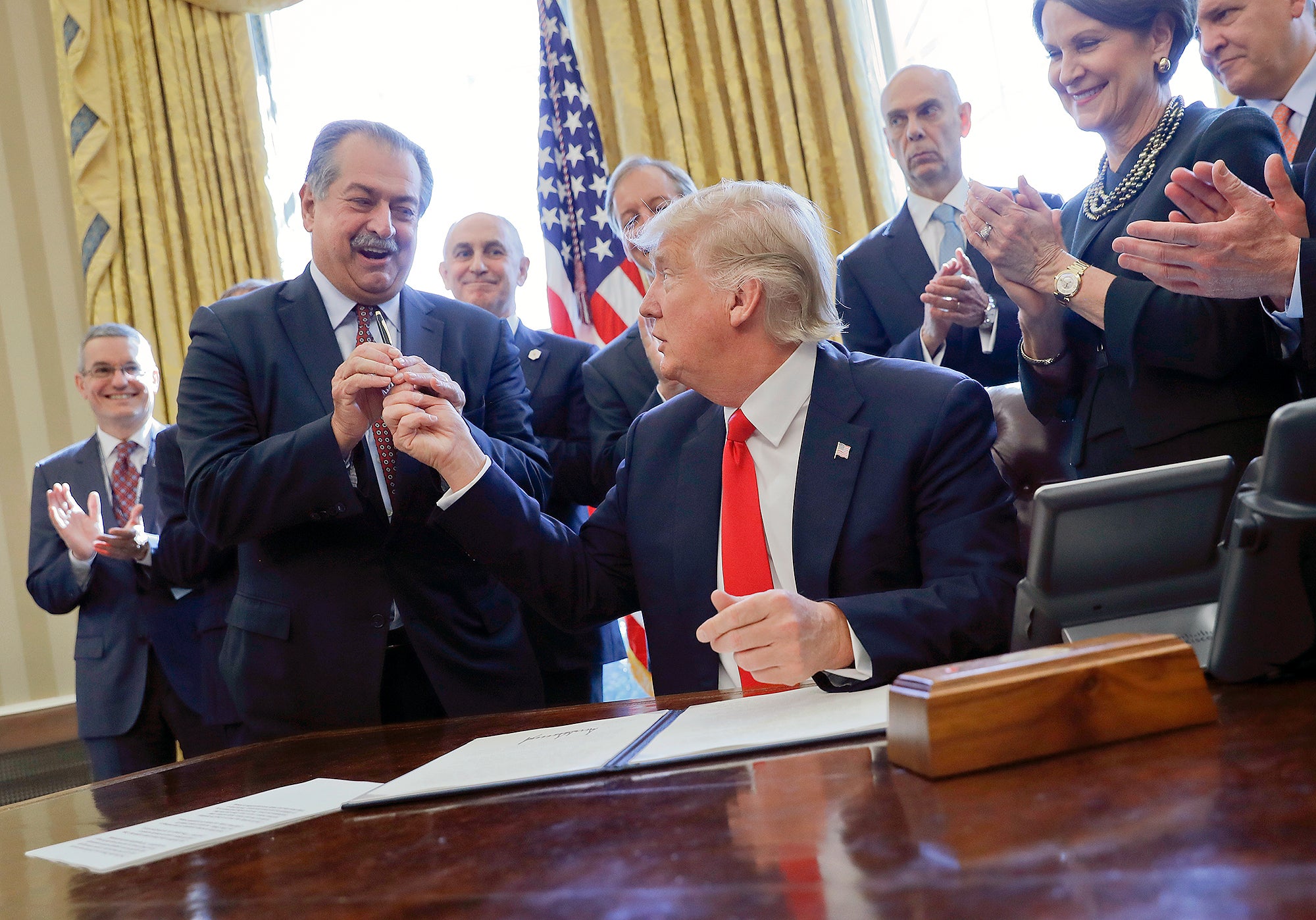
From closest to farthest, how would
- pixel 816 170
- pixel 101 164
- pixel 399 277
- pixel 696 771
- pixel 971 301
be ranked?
1. pixel 696 771
2. pixel 399 277
3. pixel 971 301
4. pixel 816 170
5. pixel 101 164

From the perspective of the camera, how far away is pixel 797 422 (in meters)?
1.91

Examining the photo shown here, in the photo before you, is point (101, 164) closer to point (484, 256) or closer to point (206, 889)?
point (484, 256)

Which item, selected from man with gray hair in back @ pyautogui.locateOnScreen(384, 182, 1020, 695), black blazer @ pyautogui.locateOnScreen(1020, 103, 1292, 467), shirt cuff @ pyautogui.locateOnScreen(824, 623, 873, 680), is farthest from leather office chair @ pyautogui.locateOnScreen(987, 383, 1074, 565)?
shirt cuff @ pyautogui.locateOnScreen(824, 623, 873, 680)

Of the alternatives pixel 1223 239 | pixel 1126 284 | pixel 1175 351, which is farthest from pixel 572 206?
pixel 1223 239

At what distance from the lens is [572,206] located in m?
5.20

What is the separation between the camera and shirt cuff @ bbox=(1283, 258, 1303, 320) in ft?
5.27

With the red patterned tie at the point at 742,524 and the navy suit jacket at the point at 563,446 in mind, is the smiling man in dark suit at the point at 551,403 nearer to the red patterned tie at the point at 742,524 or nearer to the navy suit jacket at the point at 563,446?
the navy suit jacket at the point at 563,446

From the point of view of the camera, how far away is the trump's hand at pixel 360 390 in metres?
1.96

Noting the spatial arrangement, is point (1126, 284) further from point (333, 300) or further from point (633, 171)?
point (633, 171)

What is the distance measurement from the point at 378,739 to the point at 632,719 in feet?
1.55

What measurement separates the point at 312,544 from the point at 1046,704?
1657mm

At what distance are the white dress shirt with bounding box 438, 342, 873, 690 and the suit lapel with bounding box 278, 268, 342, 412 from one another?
519mm

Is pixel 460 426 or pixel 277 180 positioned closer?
pixel 460 426

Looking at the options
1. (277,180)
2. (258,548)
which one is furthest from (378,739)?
(277,180)
